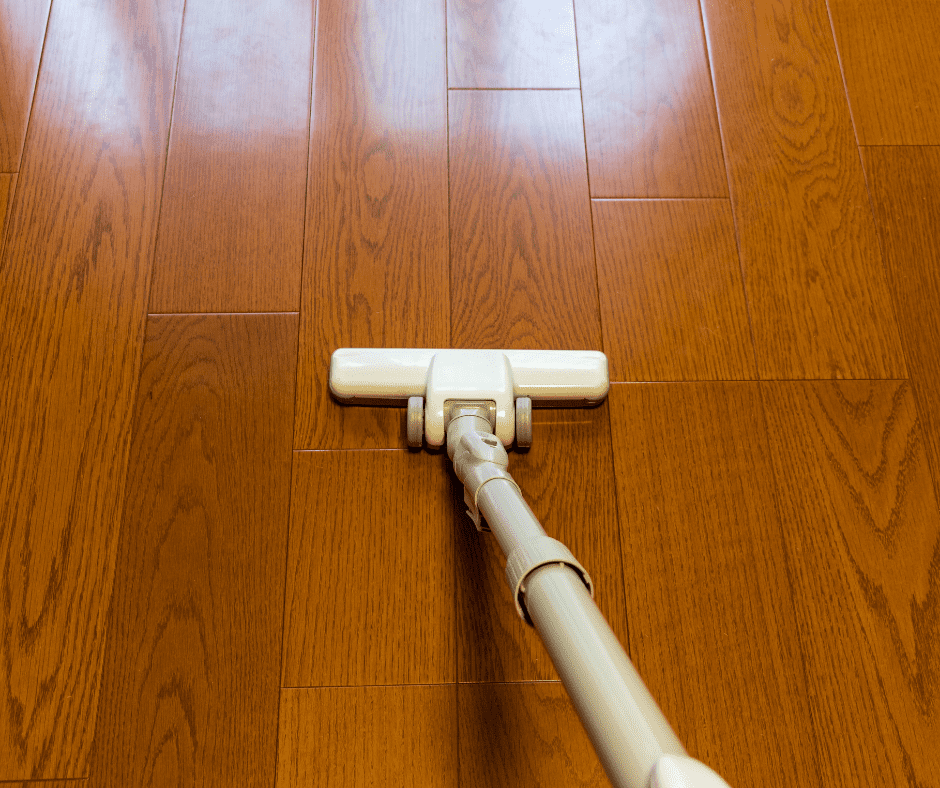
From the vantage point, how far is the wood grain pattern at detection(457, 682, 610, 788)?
732 mm

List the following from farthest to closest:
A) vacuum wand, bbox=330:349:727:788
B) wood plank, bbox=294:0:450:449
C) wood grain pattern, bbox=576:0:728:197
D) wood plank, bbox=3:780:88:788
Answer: wood grain pattern, bbox=576:0:728:197 < wood plank, bbox=294:0:450:449 < wood plank, bbox=3:780:88:788 < vacuum wand, bbox=330:349:727:788

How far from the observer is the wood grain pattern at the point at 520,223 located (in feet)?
3.02

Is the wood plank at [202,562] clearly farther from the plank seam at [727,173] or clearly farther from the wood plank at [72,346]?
the plank seam at [727,173]

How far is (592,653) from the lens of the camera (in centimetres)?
40

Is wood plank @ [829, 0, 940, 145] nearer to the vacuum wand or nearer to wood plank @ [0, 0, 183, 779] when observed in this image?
the vacuum wand

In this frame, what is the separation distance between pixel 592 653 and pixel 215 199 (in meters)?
0.79

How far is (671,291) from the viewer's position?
0.95 metres

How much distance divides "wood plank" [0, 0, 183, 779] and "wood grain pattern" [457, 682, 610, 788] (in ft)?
1.23

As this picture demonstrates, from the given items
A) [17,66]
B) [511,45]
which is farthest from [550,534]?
[17,66]

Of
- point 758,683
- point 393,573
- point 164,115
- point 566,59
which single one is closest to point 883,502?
point 758,683

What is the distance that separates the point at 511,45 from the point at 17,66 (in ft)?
2.25

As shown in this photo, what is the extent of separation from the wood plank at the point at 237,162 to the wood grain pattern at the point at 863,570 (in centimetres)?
63

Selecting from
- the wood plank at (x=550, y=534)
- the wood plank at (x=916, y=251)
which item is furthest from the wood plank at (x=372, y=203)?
the wood plank at (x=916, y=251)

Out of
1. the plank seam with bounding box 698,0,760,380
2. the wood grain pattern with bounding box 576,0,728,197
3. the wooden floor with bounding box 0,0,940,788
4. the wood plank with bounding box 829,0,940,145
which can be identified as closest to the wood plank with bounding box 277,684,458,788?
the wooden floor with bounding box 0,0,940,788
